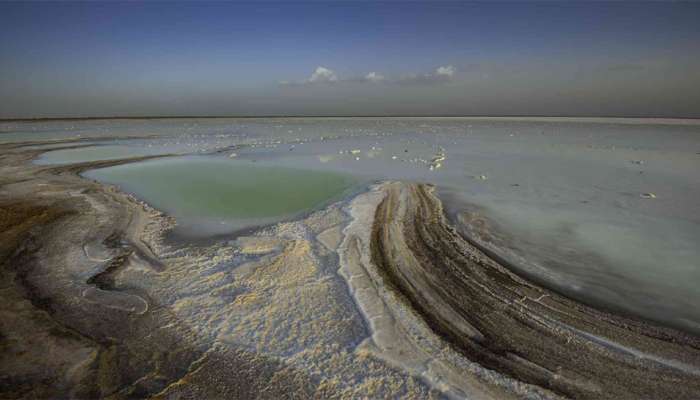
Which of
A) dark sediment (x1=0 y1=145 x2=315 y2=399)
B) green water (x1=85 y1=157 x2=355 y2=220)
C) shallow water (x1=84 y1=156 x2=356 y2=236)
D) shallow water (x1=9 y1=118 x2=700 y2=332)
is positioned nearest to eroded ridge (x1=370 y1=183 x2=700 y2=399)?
shallow water (x1=9 y1=118 x2=700 y2=332)

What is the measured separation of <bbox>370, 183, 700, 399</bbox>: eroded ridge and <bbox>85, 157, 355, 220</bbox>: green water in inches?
124

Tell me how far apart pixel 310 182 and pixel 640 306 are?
726cm

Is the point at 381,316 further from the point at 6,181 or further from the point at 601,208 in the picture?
the point at 6,181

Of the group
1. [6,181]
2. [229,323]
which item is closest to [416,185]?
[229,323]

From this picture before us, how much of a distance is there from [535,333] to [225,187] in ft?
25.4

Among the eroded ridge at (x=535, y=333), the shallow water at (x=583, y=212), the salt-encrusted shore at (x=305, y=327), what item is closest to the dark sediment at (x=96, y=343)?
the salt-encrusted shore at (x=305, y=327)

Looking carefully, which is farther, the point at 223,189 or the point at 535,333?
the point at 223,189

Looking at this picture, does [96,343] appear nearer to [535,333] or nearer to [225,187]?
[535,333]

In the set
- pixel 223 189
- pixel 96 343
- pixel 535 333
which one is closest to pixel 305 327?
pixel 96 343

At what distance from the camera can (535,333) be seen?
308 cm

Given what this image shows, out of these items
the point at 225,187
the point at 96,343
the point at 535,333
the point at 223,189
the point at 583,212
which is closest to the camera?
the point at 96,343

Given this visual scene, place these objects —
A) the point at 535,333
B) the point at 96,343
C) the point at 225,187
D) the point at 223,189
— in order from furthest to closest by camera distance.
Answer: the point at 225,187 → the point at 223,189 → the point at 535,333 → the point at 96,343

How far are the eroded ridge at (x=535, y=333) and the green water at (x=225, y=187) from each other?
10.3 feet

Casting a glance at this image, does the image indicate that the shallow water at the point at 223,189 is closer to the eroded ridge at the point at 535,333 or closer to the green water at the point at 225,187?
the green water at the point at 225,187
